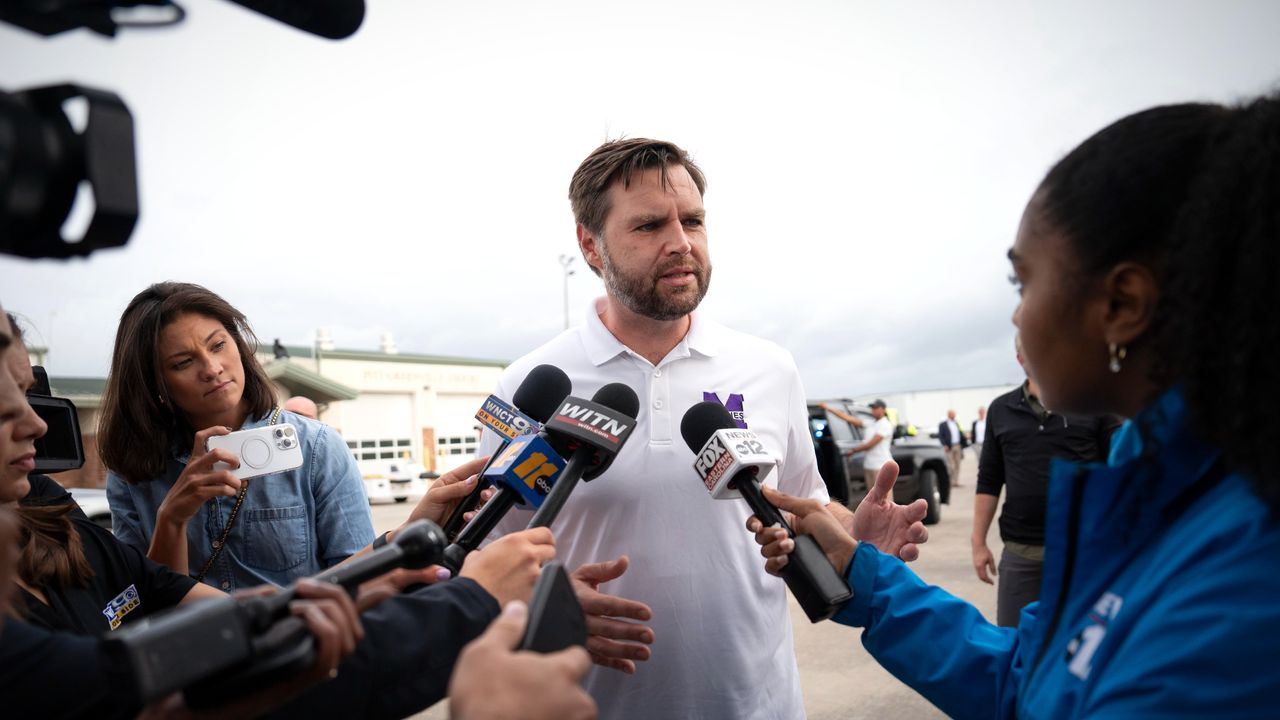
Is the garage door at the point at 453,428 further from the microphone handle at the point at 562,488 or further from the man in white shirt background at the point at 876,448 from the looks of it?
the microphone handle at the point at 562,488

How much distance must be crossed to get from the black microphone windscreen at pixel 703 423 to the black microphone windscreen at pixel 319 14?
50.2 inches

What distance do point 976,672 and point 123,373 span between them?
2.74 meters

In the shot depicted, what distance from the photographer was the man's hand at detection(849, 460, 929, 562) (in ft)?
6.68

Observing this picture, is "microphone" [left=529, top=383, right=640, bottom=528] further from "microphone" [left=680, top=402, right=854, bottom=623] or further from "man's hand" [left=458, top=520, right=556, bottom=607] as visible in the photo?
"microphone" [left=680, top=402, right=854, bottom=623]

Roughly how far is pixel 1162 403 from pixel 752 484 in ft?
2.99

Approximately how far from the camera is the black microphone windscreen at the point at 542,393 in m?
2.11

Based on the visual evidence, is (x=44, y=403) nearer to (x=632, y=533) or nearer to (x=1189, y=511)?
(x=632, y=533)

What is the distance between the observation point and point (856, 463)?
1133 cm

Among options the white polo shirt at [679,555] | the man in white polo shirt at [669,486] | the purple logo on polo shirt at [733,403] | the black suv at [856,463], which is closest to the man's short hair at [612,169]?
the man in white polo shirt at [669,486]

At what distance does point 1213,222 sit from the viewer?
105cm

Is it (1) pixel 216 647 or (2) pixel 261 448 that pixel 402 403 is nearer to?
(2) pixel 261 448

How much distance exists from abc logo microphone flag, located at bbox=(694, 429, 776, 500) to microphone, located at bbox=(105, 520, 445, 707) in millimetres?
956

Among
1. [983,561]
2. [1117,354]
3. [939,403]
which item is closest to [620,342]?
[1117,354]

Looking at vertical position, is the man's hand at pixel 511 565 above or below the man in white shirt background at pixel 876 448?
above
